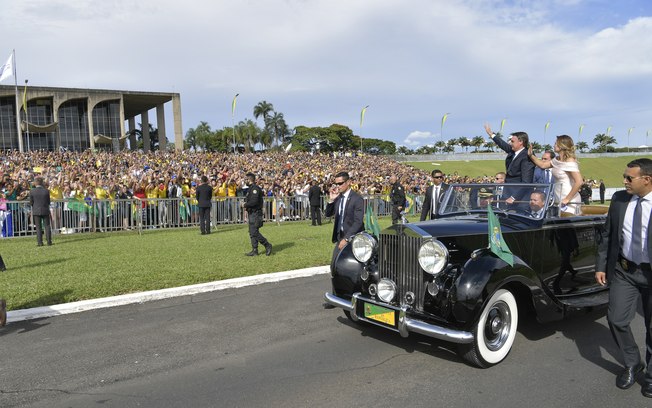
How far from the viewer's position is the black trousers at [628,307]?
367 cm

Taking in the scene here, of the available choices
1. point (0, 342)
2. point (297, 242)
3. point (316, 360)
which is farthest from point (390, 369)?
point (297, 242)

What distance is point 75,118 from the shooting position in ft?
183

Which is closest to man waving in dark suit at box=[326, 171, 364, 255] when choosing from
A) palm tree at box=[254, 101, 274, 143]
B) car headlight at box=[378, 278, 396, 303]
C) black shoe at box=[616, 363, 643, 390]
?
car headlight at box=[378, 278, 396, 303]

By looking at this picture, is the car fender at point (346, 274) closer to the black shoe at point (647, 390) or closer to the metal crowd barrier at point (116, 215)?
the black shoe at point (647, 390)

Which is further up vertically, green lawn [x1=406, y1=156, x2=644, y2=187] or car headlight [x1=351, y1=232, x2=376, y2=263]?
green lawn [x1=406, y1=156, x2=644, y2=187]

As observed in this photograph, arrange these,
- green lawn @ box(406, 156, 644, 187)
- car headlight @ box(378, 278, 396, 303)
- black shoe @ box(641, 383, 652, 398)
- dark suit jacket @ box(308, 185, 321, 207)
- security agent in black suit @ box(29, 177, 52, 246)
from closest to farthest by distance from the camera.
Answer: black shoe @ box(641, 383, 652, 398) → car headlight @ box(378, 278, 396, 303) → security agent in black suit @ box(29, 177, 52, 246) → dark suit jacket @ box(308, 185, 321, 207) → green lawn @ box(406, 156, 644, 187)

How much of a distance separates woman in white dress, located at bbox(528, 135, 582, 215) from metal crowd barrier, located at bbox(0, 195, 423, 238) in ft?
20.4

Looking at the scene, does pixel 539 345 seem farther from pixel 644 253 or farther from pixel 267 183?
pixel 267 183

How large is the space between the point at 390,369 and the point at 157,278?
16.3 ft

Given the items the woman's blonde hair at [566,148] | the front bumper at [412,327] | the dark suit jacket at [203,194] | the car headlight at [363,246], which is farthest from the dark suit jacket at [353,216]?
the dark suit jacket at [203,194]

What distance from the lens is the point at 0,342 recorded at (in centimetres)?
497

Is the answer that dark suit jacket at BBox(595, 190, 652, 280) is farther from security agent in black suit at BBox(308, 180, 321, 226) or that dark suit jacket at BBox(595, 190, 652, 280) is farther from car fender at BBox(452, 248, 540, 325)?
security agent in black suit at BBox(308, 180, 321, 226)

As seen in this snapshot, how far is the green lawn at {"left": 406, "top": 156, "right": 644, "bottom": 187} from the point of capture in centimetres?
6469

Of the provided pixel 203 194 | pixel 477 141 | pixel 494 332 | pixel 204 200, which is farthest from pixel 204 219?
pixel 477 141
